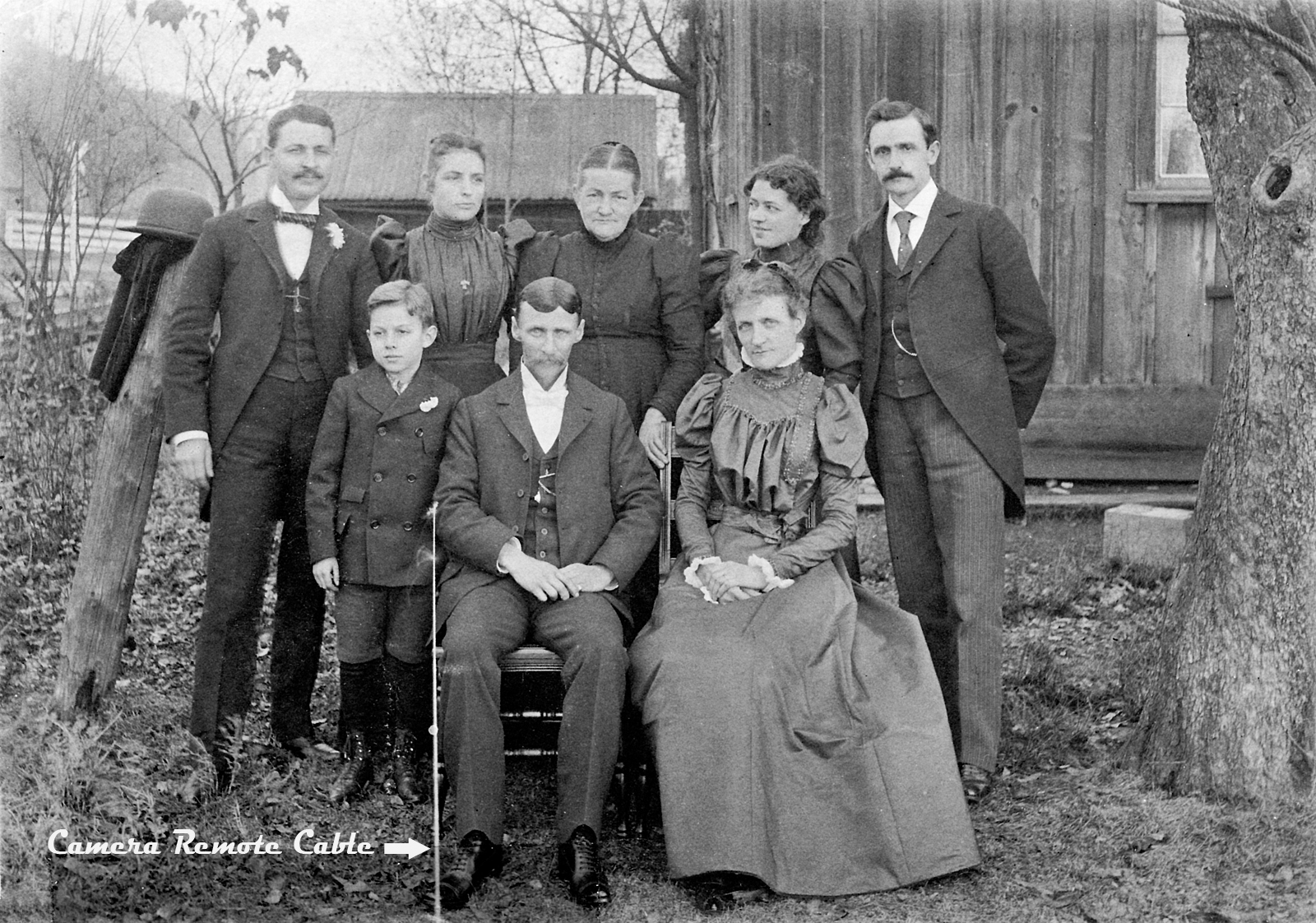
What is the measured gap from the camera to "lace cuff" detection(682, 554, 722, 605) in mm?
3836

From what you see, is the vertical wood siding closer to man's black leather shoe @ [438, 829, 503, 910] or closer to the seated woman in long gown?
the seated woman in long gown

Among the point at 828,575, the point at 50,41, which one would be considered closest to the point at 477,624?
the point at 828,575

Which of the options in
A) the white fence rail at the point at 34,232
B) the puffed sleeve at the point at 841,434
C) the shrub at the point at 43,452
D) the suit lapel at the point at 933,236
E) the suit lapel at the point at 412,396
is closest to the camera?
the puffed sleeve at the point at 841,434

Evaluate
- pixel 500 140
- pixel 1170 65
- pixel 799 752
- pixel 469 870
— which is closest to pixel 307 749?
pixel 469 870

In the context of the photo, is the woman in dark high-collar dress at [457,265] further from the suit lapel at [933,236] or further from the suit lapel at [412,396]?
the suit lapel at [933,236]

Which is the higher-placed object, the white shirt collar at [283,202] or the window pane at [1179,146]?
the window pane at [1179,146]

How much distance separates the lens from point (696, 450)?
4.11 metres

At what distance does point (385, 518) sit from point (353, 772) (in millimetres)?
826

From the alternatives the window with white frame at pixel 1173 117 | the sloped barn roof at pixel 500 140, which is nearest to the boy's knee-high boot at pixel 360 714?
the window with white frame at pixel 1173 117

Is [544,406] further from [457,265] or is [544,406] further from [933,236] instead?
[933,236]

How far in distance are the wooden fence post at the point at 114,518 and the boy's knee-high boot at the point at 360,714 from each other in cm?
88

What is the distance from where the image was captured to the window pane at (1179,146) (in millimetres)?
7312

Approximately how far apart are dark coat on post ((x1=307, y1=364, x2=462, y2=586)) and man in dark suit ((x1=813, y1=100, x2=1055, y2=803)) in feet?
4.60

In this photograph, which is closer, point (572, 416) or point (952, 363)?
point (572, 416)
